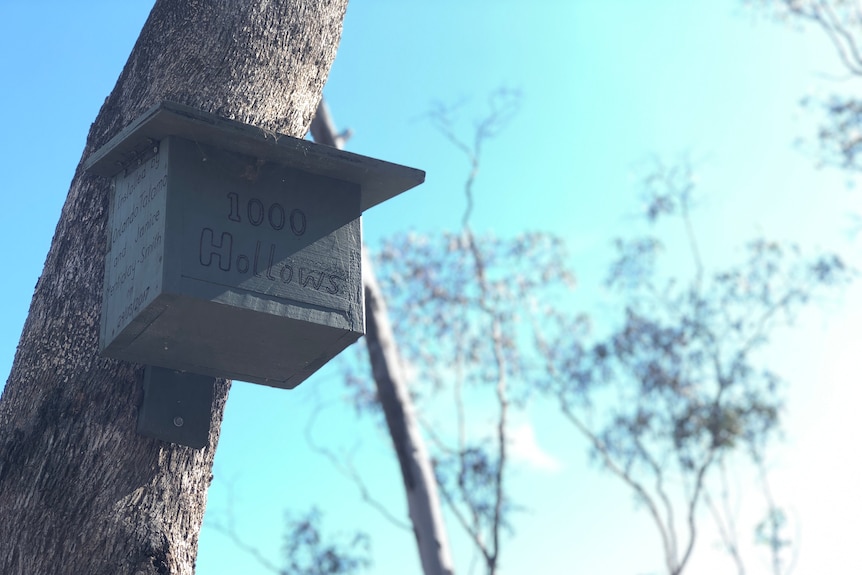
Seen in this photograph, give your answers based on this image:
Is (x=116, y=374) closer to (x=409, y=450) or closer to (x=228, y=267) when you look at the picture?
(x=228, y=267)

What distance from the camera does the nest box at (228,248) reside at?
5.70ft

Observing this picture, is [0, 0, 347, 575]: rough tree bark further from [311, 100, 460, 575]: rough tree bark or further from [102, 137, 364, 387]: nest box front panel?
[311, 100, 460, 575]: rough tree bark

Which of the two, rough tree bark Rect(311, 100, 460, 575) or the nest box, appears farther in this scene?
rough tree bark Rect(311, 100, 460, 575)

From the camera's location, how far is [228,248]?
5.86 ft

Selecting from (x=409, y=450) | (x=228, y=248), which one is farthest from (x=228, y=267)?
(x=409, y=450)

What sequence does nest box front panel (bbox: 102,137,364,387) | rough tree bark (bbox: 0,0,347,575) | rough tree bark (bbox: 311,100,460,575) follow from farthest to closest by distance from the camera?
rough tree bark (bbox: 311,100,460,575) < nest box front panel (bbox: 102,137,364,387) < rough tree bark (bbox: 0,0,347,575)

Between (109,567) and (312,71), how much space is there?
1075 mm

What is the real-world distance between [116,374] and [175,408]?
0.44 ft

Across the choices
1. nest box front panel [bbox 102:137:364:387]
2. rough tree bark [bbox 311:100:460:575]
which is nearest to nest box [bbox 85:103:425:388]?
nest box front panel [bbox 102:137:364:387]

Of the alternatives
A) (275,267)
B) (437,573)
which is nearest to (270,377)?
(275,267)

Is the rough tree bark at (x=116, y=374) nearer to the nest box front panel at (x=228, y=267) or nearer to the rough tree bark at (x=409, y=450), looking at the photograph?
the nest box front panel at (x=228, y=267)

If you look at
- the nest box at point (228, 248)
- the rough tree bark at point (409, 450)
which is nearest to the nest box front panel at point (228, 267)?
the nest box at point (228, 248)

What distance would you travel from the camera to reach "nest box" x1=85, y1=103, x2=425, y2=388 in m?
A: 1.74

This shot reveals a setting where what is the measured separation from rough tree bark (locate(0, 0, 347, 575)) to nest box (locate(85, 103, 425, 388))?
0.06 m
